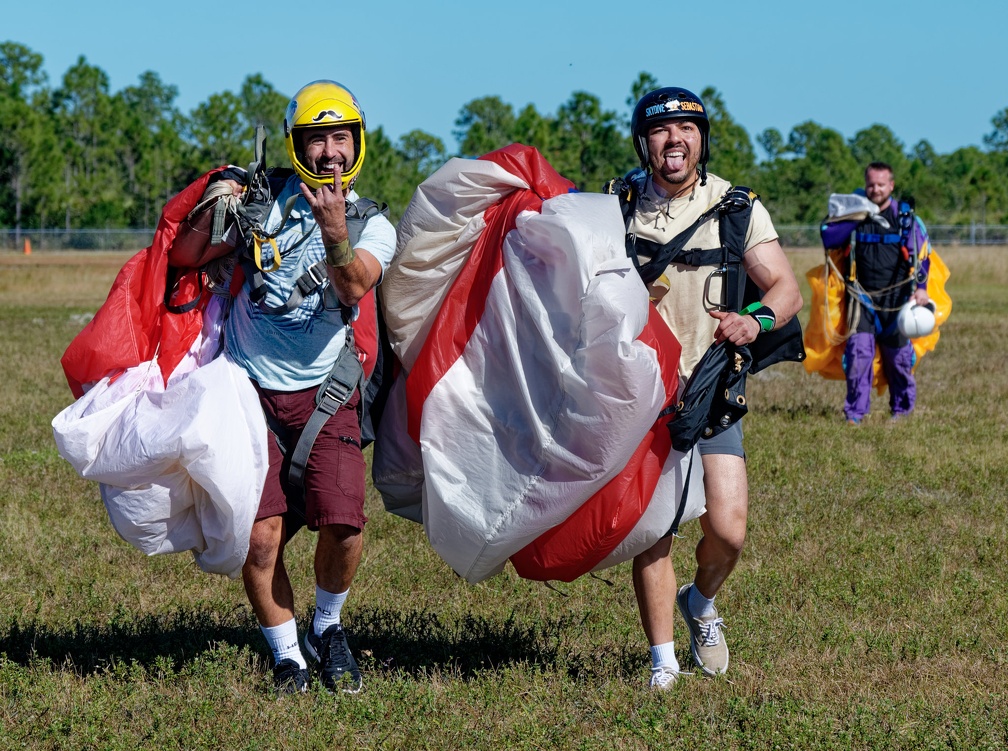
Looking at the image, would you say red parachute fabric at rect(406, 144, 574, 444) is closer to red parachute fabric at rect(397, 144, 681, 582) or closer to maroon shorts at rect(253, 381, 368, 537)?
red parachute fabric at rect(397, 144, 681, 582)

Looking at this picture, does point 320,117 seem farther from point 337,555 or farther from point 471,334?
point 337,555

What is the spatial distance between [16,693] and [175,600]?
49.2 inches

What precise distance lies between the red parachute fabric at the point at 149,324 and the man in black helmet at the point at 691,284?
3.43ft

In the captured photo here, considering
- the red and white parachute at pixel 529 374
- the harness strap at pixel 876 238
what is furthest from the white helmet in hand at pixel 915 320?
the red and white parachute at pixel 529 374

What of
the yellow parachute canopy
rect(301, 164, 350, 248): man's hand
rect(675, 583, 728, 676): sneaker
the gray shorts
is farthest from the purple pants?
rect(301, 164, 350, 248): man's hand

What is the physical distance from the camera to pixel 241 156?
57.0 metres

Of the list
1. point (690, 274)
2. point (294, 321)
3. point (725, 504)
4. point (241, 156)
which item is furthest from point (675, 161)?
point (241, 156)

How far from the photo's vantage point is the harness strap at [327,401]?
4184mm

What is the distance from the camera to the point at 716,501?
434cm

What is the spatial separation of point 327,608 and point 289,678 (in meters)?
0.27

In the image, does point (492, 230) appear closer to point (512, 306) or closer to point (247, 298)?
point (512, 306)

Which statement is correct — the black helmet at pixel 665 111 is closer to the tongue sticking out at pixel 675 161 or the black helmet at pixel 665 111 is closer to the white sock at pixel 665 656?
the tongue sticking out at pixel 675 161

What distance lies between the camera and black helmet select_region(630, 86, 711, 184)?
4242mm

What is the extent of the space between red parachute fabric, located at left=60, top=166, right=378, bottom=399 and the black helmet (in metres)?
1.08
